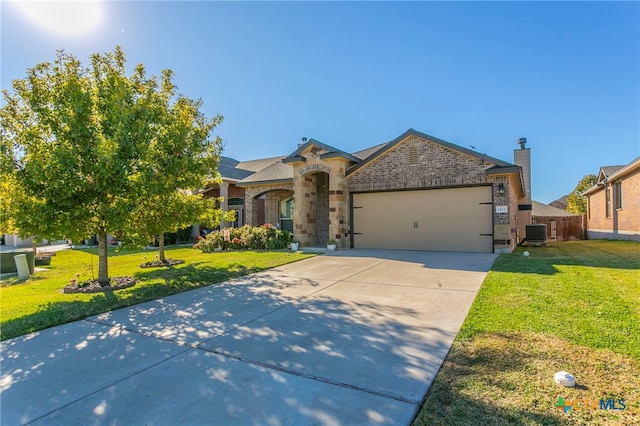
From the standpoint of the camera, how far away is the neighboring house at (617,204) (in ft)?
51.9

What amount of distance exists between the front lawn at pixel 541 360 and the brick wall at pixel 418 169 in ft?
22.3

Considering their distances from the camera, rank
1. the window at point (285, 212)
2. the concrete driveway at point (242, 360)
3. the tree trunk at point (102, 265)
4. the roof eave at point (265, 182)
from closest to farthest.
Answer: the concrete driveway at point (242, 360) → the tree trunk at point (102, 265) → the roof eave at point (265, 182) → the window at point (285, 212)

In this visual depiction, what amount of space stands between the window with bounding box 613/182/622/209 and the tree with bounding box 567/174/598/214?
18.7 meters

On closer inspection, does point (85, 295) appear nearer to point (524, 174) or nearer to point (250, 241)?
point (250, 241)

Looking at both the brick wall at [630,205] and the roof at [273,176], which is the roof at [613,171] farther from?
the roof at [273,176]

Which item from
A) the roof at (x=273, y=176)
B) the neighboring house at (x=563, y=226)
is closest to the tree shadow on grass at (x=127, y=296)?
the roof at (x=273, y=176)

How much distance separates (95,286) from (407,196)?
A: 35.6 ft

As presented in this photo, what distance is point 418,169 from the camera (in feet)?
43.2

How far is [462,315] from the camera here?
483 cm

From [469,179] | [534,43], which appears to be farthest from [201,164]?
[534,43]

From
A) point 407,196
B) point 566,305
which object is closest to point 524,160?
point 407,196

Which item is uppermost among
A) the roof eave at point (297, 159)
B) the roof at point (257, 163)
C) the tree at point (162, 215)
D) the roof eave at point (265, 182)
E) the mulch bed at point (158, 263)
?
the roof at point (257, 163)

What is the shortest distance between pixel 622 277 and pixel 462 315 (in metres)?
5.13

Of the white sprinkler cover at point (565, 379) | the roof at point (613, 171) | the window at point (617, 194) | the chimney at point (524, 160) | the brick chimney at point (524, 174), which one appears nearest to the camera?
the white sprinkler cover at point (565, 379)
